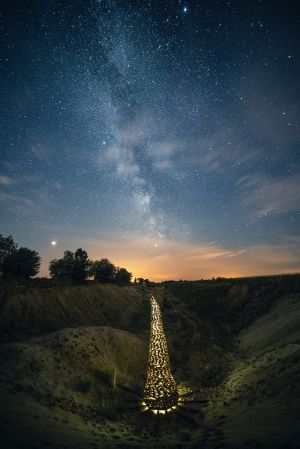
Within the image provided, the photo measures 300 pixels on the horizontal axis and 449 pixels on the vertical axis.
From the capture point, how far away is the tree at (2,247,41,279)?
55625mm

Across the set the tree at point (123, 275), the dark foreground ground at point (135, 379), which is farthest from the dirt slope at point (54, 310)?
the tree at point (123, 275)

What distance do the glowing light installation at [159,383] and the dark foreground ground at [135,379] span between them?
0.69 m

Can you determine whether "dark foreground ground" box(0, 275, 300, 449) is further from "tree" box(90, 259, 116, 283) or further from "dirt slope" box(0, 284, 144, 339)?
"tree" box(90, 259, 116, 283)

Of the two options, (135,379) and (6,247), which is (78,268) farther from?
(135,379)

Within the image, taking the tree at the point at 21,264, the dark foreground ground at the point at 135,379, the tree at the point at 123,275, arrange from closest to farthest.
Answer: the dark foreground ground at the point at 135,379 → the tree at the point at 21,264 → the tree at the point at 123,275

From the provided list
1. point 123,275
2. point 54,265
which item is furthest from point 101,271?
point 123,275

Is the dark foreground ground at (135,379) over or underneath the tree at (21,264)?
underneath

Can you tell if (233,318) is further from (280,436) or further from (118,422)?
(280,436)

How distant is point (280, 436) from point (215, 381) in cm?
1249

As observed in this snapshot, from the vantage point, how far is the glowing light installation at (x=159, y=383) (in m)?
15.7

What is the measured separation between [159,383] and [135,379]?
2332 millimetres

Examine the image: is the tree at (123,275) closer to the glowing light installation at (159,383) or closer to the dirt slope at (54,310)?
the dirt slope at (54,310)

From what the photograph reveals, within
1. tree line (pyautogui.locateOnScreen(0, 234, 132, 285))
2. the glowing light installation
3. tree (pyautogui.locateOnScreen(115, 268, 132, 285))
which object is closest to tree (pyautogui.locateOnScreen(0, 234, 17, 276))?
tree line (pyautogui.locateOnScreen(0, 234, 132, 285))

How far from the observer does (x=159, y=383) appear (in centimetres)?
1845
